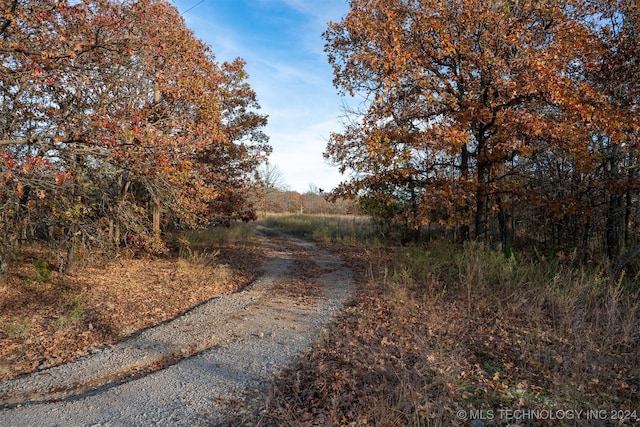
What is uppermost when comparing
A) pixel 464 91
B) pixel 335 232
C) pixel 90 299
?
pixel 464 91

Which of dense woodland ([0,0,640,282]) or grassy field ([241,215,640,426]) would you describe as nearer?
grassy field ([241,215,640,426])

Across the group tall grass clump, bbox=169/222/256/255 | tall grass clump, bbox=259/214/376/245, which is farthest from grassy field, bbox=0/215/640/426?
tall grass clump, bbox=259/214/376/245

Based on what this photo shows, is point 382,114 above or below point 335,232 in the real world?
above

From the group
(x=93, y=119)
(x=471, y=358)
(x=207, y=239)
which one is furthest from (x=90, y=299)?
(x=207, y=239)

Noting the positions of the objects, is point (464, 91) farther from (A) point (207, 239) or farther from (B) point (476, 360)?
(A) point (207, 239)

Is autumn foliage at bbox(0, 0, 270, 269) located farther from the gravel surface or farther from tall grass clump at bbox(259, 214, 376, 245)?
tall grass clump at bbox(259, 214, 376, 245)

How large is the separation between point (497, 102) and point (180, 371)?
29.9 ft

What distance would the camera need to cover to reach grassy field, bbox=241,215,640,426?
3.84m

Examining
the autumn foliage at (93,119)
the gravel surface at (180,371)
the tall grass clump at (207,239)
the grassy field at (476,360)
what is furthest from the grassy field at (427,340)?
the tall grass clump at (207,239)

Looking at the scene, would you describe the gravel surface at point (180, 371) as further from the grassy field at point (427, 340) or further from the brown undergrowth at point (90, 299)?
the brown undergrowth at point (90, 299)

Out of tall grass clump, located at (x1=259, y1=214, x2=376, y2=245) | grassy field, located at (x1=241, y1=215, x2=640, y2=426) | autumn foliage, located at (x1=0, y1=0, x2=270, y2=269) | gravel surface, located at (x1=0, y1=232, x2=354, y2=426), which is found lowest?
gravel surface, located at (x1=0, y1=232, x2=354, y2=426)

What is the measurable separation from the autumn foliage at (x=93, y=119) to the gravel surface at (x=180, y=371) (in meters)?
2.55

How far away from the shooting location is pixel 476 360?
4934 mm

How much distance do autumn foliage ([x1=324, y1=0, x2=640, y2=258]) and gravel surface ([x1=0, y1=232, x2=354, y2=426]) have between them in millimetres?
4328
